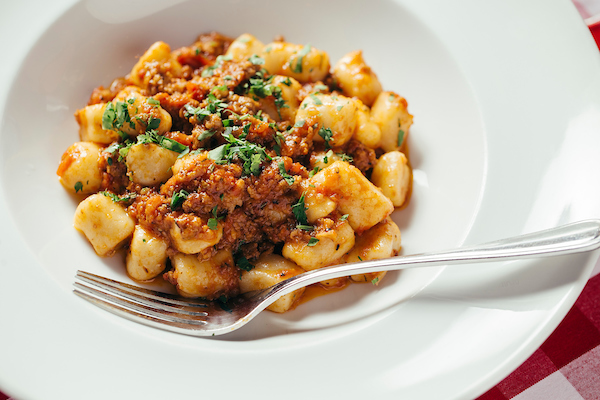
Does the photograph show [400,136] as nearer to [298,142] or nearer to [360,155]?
[360,155]

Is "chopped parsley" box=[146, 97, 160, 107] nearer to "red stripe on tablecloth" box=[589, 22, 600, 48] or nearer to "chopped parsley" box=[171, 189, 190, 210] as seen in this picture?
"chopped parsley" box=[171, 189, 190, 210]

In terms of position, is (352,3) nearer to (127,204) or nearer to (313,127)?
(313,127)

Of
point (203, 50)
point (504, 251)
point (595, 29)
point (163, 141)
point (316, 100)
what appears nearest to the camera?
point (504, 251)

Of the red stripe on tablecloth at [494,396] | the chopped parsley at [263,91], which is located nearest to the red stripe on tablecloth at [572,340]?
the red stripe on tablecloth at [494,396]

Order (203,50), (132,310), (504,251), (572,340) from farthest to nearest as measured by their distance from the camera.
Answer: (203,50) < (572,340) < (132,310) < (504,251)

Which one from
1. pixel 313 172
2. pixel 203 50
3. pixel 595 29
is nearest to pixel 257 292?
pixel 313 172

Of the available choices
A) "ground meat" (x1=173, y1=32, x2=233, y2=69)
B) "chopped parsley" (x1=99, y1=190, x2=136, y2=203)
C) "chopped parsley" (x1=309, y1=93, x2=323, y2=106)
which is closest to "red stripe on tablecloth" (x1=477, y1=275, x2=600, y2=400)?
"chopped parsley" (x1=309, y1=93, x2=323, y2=106)
